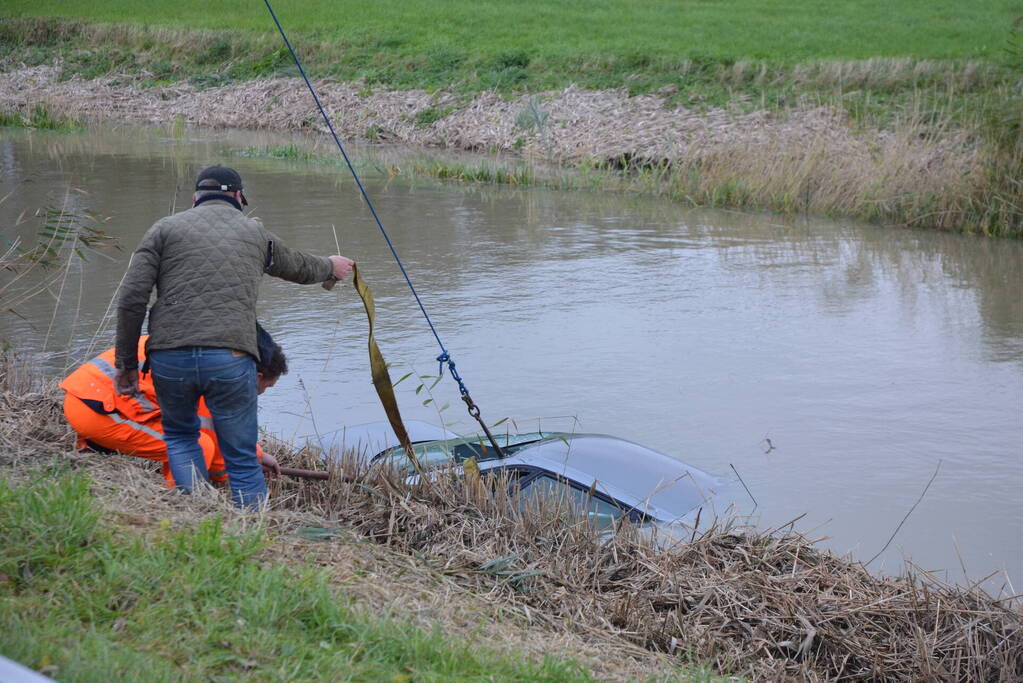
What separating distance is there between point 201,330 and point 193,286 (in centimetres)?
21

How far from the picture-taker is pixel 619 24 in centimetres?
3778

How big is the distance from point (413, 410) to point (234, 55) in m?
34.7

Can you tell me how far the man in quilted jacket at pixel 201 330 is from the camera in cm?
498

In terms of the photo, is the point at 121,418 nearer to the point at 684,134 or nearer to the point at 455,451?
the point at 455,451

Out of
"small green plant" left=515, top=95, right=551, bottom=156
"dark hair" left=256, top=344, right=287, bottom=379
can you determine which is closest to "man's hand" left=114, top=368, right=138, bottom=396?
"dark hair" left=256, top=344, right=287, bottom=379

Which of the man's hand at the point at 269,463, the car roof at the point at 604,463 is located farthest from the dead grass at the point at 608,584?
the car roof at the point at 604,463

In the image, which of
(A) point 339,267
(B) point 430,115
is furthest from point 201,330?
(B) point 430,115

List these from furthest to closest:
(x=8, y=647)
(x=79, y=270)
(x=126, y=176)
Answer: (x=126, y=176), (x=79, y=270), (x=8, y=647)

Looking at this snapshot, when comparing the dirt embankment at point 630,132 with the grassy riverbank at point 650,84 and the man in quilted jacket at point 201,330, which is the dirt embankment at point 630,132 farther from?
the man in quilted jacket at point 201,330

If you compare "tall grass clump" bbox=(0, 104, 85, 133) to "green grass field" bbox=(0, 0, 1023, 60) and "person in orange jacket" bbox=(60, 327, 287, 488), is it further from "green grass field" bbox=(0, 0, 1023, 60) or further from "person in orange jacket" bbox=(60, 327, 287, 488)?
"person in orange jacket" bbox=(60, 327, 287, 488)

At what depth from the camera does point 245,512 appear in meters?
4.58

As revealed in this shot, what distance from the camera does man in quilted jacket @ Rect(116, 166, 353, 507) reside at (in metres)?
4.98

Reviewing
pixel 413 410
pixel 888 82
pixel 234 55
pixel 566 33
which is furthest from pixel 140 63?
pixel 413 410

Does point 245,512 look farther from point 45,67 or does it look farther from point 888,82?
point 45,67
